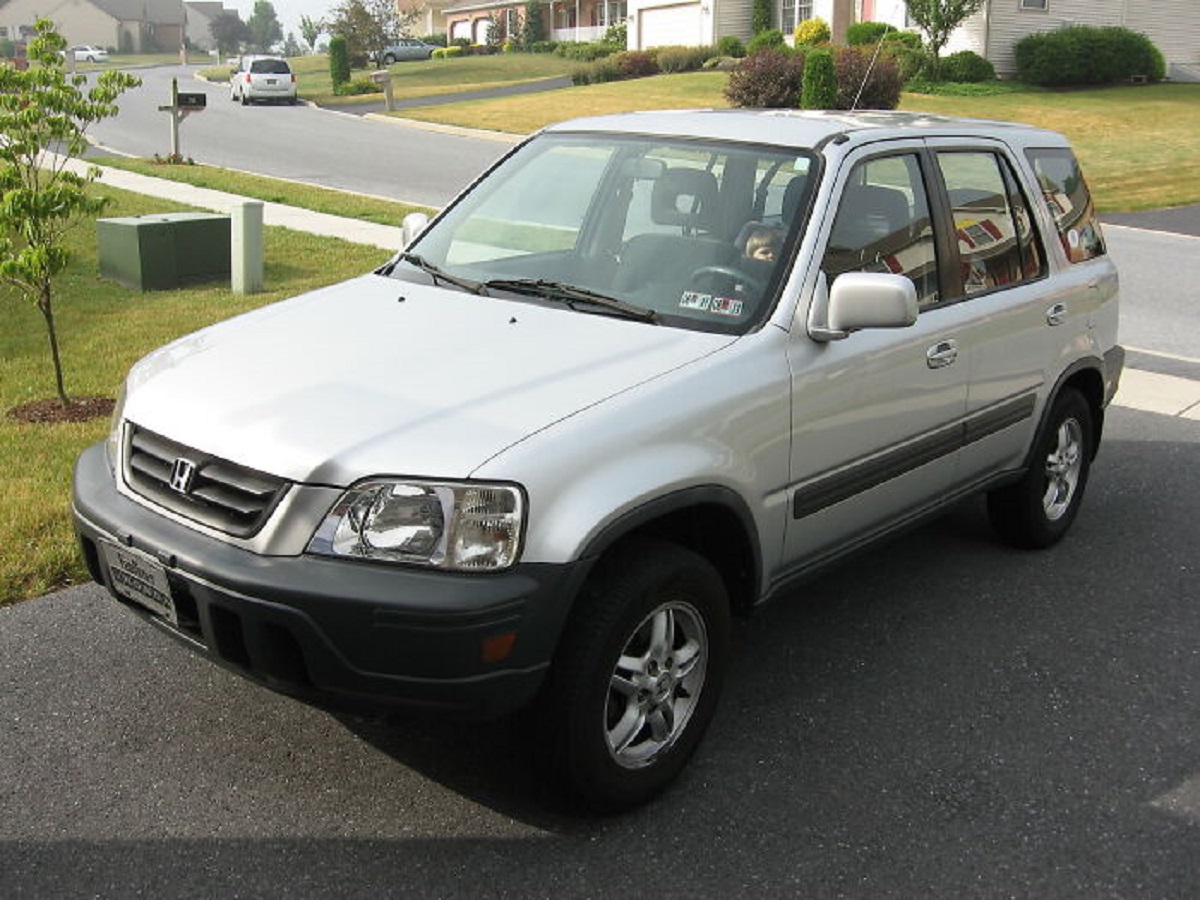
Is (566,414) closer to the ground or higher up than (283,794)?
higher up

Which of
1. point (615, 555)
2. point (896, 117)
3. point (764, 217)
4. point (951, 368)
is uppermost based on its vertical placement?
point (896, 117)

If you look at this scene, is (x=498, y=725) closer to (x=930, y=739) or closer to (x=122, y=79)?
(x=930, y=739)

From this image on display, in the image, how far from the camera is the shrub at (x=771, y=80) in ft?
97.8

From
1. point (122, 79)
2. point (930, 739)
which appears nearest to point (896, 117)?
point (930, 739)

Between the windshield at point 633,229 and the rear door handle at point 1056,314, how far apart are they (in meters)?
1.51

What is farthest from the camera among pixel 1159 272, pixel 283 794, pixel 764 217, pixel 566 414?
pixel 1159 272

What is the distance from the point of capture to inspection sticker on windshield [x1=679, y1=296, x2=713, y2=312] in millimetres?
3977

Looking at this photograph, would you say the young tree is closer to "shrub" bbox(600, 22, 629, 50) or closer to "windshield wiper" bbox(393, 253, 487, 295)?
"shrub" bbox(600, 22, 629, 50)

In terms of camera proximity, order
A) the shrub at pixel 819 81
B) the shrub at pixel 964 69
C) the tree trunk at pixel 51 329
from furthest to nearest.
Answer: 1. the shrub at pixel 964 69
2. the shrub at pixel 819 81
3. the tree trunk at pixel 51 329

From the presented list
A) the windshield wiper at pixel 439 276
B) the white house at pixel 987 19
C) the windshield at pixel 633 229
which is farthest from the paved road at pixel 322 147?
the white house at pixel 987 19

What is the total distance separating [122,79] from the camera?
946 centimetres

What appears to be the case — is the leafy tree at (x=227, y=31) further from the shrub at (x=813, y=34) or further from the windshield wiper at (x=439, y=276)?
the windshield wiper at (x=439, y=276)

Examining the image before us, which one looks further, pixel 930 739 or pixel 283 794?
pixel 930 739

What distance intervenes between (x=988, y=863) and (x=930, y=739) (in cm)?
66
